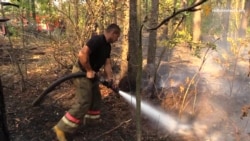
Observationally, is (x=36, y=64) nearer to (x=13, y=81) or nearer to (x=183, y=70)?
(x=13, y=81)

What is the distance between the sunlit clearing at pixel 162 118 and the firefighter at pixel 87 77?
0.85 metres

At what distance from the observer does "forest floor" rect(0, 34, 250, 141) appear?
4.84 meters

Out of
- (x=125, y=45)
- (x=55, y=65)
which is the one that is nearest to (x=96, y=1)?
(x=125, y=45)

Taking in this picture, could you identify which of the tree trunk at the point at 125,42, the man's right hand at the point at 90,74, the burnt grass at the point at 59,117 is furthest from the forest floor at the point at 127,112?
the man's right hand at the point at 90,74

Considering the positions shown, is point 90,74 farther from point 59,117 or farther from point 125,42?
point 125,42

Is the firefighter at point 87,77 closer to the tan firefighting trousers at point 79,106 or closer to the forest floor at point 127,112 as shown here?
the tan firefighting trousers at point 79,106

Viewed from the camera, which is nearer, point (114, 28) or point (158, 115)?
point (114, 28)

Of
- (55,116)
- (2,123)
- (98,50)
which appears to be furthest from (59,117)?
(2,123)

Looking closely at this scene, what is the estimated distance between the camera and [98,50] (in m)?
4.53

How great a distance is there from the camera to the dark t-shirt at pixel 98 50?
4.41 metres

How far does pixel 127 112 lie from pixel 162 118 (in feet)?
2.27

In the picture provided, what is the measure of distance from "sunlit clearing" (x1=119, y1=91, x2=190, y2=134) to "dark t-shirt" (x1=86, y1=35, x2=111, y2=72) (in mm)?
849

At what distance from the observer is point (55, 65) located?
27.1 feet

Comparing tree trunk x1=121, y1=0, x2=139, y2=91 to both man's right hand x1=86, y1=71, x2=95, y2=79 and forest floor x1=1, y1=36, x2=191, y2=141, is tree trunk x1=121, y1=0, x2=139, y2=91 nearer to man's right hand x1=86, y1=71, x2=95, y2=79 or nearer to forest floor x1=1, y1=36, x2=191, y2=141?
forest floor x1=1, y1=36, x2=191, y2=141
